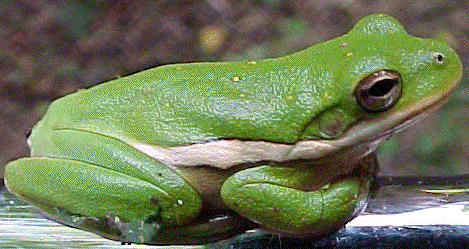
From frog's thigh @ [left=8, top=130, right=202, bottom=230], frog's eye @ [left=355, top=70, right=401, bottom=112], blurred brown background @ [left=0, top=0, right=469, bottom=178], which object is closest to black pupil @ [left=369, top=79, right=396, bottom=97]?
frog's eye @ [left=355, top=70, right=401, bottom=112]

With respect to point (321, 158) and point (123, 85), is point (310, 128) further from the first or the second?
point (123, 85)

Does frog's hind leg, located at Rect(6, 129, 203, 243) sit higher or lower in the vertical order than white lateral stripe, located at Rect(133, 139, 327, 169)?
lower

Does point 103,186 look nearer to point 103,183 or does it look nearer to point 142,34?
point 103,183

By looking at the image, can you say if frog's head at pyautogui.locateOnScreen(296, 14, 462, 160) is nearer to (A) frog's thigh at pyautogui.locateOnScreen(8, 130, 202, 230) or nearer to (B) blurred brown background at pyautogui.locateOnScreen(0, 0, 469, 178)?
(A) frog's thigh at pyautogui.locateOnScreen(8, 130, 202, 230)

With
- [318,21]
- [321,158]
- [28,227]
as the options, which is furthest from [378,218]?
[318,21]

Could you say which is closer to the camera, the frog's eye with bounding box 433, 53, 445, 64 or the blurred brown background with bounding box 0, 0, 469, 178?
the frog's eye with bounding box 433, 53, 445, 64

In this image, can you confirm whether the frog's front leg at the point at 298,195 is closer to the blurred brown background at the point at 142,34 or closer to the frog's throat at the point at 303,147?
the frog's throat at the point at 303,147

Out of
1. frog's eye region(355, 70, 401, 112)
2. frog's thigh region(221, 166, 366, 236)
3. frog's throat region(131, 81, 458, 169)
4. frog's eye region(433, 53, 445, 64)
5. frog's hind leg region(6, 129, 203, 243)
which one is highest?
frog's eye region(433, 53, 445, 64)
